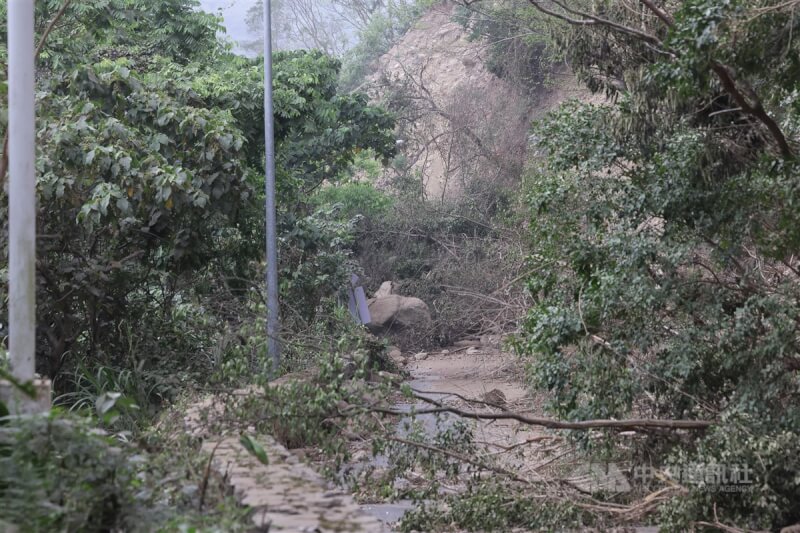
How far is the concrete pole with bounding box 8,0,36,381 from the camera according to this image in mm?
6117

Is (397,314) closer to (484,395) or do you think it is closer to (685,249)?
(484,395)

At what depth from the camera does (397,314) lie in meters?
24.9

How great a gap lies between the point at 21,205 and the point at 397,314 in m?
19.0

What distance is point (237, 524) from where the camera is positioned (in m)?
3.93

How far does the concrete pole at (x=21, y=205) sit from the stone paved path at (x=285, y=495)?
135 cm

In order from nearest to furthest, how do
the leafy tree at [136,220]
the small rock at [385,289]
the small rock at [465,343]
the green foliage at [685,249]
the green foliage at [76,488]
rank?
the green foliage at [76,488]
the green foliage at [685,249]
the leafy tree at [136,220]
the small rock at [465,343]
the small rock at [385,289]

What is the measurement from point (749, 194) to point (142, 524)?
6.12m

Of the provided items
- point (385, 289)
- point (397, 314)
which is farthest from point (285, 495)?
point (385, 289)

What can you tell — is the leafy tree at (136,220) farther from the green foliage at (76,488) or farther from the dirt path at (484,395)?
the green foliage at (76,488)

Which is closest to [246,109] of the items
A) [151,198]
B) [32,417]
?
[151,198]

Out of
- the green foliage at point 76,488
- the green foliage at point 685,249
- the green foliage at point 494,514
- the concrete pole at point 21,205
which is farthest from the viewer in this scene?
the green foliage at point 494,514

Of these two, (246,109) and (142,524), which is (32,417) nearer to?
(142,524)

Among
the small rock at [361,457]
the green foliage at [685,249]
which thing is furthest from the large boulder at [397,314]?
the green foliage at [685,249]

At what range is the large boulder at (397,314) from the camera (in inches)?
973
